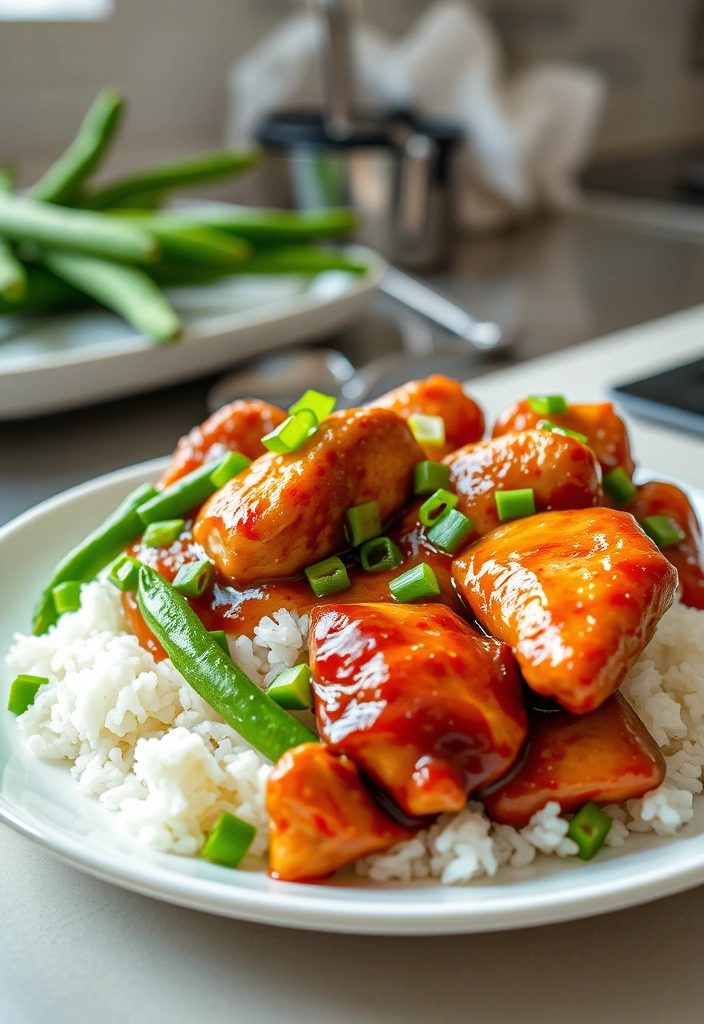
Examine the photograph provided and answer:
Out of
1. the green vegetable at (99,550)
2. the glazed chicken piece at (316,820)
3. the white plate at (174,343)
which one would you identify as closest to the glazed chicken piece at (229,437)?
the green vegetable at (99,550)

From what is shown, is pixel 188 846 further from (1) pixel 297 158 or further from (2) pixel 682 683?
(1) pixel 297 158

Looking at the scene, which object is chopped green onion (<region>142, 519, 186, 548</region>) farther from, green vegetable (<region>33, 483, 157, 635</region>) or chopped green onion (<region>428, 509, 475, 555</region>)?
chopped green onion (<region>428, 509, 475, 555</region>)

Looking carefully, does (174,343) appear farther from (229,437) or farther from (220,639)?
(220,639)

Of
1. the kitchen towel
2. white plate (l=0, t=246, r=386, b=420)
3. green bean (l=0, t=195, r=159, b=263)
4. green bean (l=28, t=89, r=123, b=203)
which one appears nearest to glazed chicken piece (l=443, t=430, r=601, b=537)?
white plate (l=0, t=246, r=386, b=420)

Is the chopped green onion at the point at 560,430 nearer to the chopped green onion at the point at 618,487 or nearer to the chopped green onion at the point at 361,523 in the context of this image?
the chopped green onion at the point at 618,487

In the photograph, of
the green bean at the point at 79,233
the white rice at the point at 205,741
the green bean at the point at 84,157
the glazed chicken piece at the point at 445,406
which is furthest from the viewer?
the green bean at the point at 84,157
